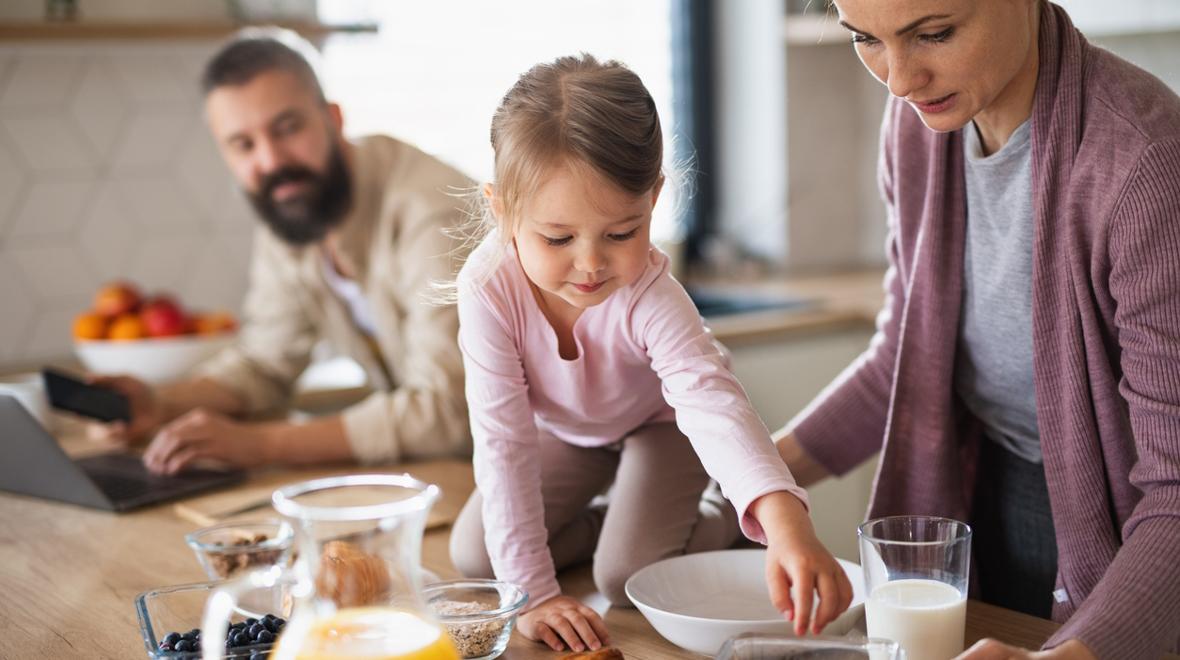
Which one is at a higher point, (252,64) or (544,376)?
(252,64)

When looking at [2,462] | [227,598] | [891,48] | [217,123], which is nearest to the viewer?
[227,598]

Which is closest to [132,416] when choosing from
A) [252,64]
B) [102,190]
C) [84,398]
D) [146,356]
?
[84,398]

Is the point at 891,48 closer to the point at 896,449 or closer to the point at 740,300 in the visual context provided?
the point at 896,449

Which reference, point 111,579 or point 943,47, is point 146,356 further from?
point 943,47

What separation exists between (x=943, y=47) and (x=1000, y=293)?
0.35 m

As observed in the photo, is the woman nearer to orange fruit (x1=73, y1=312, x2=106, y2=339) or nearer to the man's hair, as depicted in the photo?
the man's hair

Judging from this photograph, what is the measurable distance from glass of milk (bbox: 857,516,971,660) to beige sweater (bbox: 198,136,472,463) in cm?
90

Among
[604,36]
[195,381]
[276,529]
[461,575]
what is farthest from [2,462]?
[604,36]

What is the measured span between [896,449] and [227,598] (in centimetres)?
88

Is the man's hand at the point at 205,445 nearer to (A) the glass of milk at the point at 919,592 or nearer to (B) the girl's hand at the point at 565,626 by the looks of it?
(B) the girl's hand at the point at 565,626

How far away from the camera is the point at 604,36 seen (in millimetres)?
3354

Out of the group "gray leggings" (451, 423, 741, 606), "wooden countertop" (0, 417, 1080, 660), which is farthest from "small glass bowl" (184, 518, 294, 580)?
"gray leggings" (451, 423, 741, 606)

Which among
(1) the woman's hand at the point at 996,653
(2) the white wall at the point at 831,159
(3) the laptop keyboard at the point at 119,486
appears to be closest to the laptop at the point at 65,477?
(3) the laptop keyboard at the point at 119,486

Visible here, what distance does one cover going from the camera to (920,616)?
0.98m
